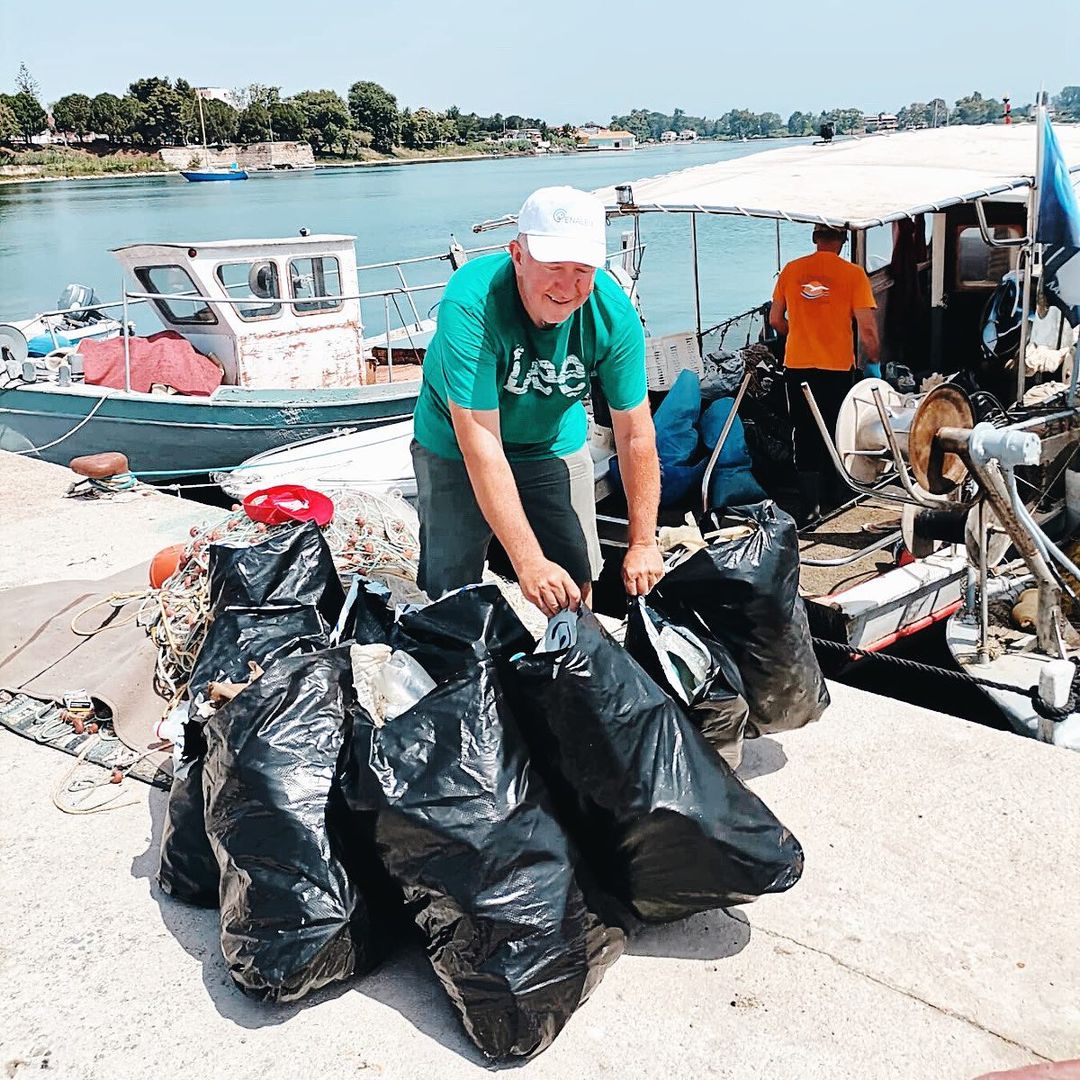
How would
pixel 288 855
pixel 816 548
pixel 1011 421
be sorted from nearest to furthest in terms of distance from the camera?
pixel 288 855
pixel 1011 421
pixel 816 548

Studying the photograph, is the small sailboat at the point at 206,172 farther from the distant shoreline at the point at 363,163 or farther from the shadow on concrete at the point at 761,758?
the shadow on concrete at the point at 761,758

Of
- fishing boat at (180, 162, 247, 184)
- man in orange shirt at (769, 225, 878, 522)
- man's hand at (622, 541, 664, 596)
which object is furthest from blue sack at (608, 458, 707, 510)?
fishing boat at (180, 162, 247, 184)

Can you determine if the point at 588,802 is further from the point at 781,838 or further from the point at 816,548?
the point at 816,548

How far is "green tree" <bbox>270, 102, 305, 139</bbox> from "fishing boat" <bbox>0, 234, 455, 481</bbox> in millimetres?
113349

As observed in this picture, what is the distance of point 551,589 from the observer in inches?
103

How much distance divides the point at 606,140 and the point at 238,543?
13225 centimetres

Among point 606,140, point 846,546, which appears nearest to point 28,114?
point 606,140

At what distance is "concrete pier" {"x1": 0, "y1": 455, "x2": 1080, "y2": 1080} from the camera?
7.38 ft

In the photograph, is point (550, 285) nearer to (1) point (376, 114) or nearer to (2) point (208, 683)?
(2) point (208, 683)

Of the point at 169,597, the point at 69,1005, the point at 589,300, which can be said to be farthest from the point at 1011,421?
the point at 69,1005

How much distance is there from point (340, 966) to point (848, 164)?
237 inches

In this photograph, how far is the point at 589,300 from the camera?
2.87 meters

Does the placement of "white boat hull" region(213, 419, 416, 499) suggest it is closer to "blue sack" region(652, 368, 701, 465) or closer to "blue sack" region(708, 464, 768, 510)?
"blue sack" region(652, 368, 701, 465)

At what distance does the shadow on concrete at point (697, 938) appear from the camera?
8.30 feet
